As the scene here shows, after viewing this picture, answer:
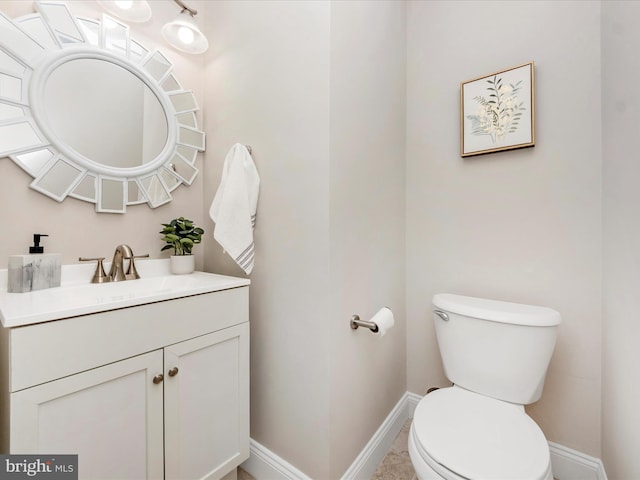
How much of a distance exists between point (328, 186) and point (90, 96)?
1.07 m

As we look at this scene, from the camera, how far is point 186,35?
135 cm

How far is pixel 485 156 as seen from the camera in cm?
140

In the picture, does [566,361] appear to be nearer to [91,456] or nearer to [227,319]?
[227,319]

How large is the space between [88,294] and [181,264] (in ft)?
1.39

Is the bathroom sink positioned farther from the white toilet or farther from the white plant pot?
the white toilet

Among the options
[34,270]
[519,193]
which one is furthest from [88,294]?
[519,193]

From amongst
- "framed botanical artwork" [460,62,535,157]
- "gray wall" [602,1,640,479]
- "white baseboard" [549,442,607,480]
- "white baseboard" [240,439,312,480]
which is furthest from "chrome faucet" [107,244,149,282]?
"white baseboard" [549,442,607,480]

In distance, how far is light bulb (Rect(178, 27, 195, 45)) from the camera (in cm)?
134

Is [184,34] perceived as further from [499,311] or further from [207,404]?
[499,311]

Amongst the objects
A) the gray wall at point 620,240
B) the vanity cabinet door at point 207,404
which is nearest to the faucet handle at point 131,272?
the vanity cabinet door at point 207,404

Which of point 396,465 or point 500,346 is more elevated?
point 500,346

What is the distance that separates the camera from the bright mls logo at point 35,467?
675 mm

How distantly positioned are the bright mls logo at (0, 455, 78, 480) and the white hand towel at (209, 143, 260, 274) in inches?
28.9

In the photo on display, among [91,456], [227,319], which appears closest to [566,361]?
[227,319]
